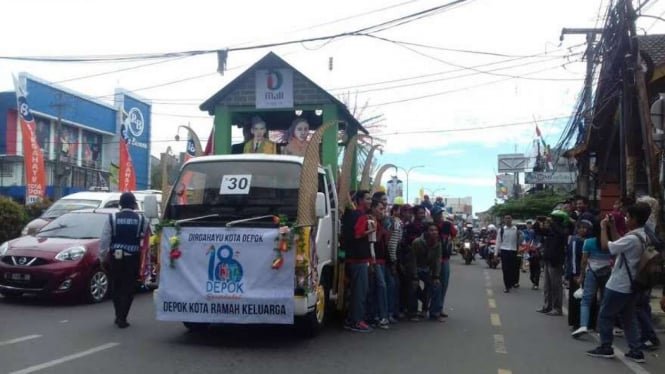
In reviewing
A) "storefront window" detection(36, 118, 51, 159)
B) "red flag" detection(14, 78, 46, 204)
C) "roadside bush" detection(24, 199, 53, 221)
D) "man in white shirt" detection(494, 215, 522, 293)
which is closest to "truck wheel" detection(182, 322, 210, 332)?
"man in white shirt" detection(494, 215, 522, 293)

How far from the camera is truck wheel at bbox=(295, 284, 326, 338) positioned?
293 inches

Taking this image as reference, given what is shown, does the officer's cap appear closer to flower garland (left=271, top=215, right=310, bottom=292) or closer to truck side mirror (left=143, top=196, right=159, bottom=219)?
truck side mirror (left=143, top=196, right=159, bottom=219)

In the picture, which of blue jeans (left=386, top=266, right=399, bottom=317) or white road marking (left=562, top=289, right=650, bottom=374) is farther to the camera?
blue jeans (left=386, top=266, right=399, bottom=317)

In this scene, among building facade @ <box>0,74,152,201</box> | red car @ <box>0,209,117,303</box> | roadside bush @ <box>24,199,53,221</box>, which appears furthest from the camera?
building facade @ <box>0,74,152,201</box>

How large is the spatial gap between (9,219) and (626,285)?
15.3m

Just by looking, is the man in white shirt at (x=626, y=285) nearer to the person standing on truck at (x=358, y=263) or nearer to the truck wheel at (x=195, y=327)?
the person standing on truck at (x=358, y=263)

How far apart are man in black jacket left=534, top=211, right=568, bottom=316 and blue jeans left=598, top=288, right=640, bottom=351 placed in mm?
3380

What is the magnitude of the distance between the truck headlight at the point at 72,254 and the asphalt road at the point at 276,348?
0.74 m

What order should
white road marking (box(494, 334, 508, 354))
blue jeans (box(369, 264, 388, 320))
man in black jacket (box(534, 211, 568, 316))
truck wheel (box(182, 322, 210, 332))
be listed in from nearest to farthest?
white road marking (box(494, 334, 508, 354)) < truck wheel (box(182, 322, 210, 332)) < blue jeans (box(369, 264, 388, 320)) < man in black jacket (box(534, 211, 568, 316))

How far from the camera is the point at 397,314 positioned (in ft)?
31.6

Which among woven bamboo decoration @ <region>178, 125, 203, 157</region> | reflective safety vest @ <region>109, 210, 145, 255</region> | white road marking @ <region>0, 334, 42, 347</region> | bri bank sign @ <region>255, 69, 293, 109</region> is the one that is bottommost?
white road marking @ <region>0, 334, 42, 347</region>

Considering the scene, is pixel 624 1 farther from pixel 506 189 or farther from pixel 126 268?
pixel 506 189

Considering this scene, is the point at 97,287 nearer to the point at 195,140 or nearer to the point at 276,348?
the point at 195,140

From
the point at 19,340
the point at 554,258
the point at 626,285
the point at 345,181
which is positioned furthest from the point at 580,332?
the point at 19,340
